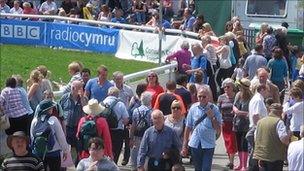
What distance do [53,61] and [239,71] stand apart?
9132 millimetres

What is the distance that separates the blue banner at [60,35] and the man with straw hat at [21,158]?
689 inches

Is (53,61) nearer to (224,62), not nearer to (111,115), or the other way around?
(224,62)

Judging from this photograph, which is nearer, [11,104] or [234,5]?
[11,104]

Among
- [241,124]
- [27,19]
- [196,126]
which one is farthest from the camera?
[27,19]

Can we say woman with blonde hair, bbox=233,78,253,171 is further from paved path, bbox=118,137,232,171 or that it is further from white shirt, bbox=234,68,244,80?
white shirt, bbox=234,68,244,80

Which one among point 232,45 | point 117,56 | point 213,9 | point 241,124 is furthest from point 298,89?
point 213,9

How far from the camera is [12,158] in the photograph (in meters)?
12.4

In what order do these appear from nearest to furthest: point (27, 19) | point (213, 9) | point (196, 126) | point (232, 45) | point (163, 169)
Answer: point (163, 169) < point (196, 126) < point (232, 45) < point (27, 19) < point (213, 9)

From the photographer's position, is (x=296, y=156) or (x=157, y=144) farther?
(x=157, y=144)

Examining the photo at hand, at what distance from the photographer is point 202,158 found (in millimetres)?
14625

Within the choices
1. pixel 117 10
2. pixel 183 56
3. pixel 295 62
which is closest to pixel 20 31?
pixel 117 10

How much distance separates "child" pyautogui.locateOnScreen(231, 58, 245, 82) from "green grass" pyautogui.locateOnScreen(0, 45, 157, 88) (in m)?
4.63

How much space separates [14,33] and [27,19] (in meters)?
0.66

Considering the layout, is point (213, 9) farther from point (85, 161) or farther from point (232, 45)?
point (85, 161)
